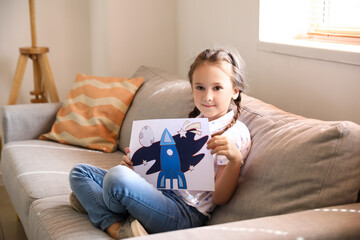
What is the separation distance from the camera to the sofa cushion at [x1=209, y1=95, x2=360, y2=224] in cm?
119

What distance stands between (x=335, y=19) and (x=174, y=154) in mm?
949

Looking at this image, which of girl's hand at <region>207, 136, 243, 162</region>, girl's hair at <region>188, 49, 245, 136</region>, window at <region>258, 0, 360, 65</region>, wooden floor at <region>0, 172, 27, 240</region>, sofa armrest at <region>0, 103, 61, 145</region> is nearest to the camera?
girl's hand at <region>207, 136, 243, 162</region>

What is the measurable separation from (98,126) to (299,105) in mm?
1046

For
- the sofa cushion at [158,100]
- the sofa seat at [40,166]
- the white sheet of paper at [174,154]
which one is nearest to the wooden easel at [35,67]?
the sofa seat at [40,166]

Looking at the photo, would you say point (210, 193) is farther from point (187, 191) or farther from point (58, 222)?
point (58, 222)

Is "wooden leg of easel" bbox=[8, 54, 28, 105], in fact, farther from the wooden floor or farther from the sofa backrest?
the sofa backrest

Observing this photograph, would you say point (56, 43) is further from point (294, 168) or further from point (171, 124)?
point (294, 168)

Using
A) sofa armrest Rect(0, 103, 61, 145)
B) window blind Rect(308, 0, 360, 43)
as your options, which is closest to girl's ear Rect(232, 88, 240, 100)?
window blind Rect(308, 0, 360, 43)

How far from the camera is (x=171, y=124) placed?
1476mm

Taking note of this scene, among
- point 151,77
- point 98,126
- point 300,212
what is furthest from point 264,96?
point 300,212

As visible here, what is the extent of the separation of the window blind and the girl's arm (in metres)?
0.77

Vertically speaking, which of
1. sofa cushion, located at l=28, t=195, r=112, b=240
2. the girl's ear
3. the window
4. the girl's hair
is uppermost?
the window

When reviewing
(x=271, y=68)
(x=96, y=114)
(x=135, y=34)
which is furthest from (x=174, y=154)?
(x=135, y=34)

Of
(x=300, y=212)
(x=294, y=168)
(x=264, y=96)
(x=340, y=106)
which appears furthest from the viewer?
(x=264, y=96)
